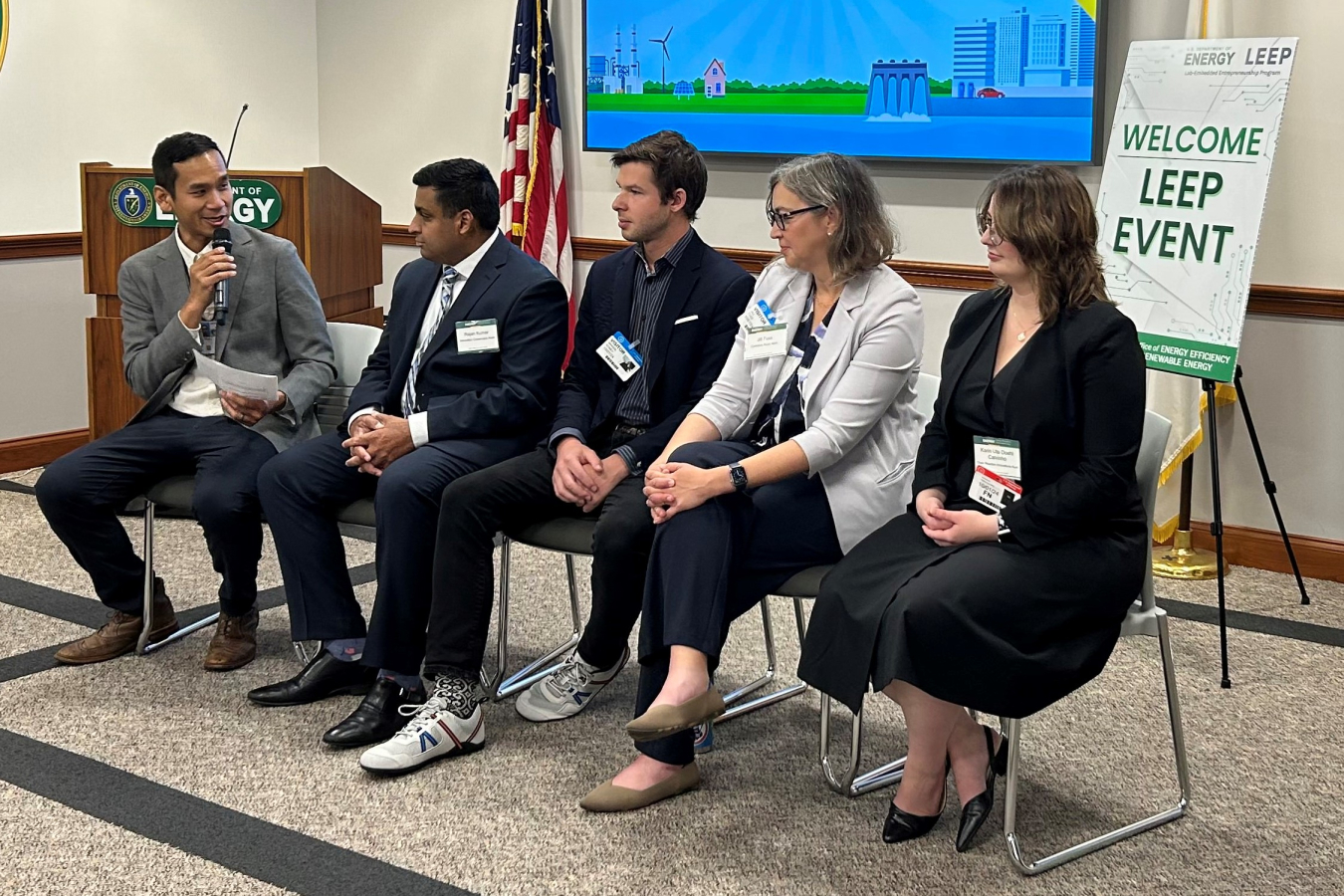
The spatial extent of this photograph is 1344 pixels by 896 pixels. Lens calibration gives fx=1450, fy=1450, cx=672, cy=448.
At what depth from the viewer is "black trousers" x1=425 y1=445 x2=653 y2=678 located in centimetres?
293

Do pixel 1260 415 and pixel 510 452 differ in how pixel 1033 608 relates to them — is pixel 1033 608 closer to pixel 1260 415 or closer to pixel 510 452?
pixel 510 452

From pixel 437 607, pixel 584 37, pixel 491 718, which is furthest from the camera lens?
pixel 584 37

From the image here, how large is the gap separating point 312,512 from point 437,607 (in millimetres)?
446

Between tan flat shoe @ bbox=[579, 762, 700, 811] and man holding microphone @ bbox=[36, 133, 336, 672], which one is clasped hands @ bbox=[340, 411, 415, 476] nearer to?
man holding microphone @ bbox=[36, 133, 336, 672]

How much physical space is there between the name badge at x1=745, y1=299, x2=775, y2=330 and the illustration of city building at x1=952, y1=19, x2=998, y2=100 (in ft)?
6.94

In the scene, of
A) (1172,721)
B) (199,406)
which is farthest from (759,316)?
(199,406)

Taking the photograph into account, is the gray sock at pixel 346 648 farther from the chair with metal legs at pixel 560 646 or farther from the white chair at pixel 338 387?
the white chair at pixel 338 387

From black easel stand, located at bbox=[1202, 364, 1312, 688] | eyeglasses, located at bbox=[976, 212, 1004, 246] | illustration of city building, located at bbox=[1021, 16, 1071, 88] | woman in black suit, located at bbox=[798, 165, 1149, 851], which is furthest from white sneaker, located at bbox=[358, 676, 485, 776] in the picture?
illustration of city building, located at bbox=[1021, 16, 1071, 88]

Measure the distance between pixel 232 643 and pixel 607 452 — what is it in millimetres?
1089

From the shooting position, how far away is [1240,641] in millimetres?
3840

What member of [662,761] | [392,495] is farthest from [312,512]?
[662,761]

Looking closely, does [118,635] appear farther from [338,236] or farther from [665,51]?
[665,51]

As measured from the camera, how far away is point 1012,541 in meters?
2.51

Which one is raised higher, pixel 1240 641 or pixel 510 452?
pixel 510 452
